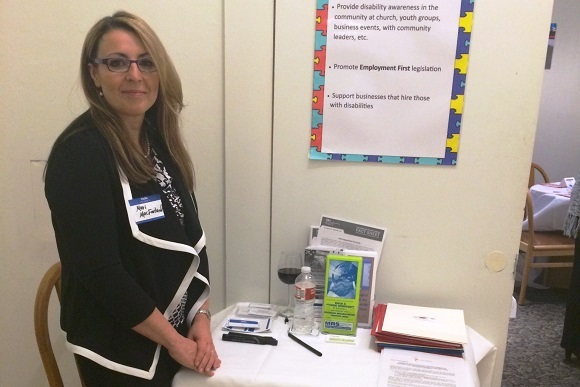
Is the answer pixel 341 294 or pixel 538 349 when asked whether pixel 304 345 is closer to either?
pixel 341 294

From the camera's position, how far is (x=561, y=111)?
4.43 m

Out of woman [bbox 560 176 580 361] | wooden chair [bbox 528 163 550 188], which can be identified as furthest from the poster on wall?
wooden chair [bbox 528 163 550 188]

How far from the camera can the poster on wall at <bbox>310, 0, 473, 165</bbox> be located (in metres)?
1.37

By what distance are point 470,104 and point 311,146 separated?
52 cm

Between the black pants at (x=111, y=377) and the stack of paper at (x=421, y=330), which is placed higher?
the stack of paper at (x=421, y=330)

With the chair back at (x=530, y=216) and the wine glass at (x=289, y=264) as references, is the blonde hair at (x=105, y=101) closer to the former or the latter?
the wine glass at (x=289, y=264)

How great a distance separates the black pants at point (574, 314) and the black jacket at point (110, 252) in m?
2.19

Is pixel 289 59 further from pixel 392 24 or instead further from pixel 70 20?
pixel 70 20

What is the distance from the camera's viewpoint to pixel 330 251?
58.4 inches

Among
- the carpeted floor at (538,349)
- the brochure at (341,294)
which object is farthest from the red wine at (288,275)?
the carpeted floor at (538,349)

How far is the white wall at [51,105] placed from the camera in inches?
60.1

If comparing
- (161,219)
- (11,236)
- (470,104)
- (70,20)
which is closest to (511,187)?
(470,104)

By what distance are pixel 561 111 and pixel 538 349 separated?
2.75m

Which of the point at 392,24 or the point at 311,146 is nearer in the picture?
the point at 392,24
